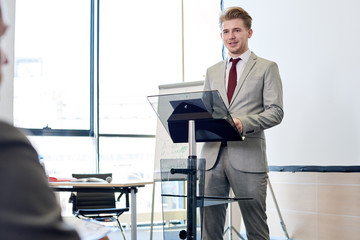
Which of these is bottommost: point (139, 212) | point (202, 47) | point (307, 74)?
point (139, 212)

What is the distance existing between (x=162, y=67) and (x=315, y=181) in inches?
110

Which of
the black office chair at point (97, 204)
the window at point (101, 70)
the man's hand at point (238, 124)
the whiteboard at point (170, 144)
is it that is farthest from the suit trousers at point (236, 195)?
the window at point (101, 70)

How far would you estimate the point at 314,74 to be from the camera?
4.43 m

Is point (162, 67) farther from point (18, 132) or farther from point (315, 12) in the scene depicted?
point (18, 132)

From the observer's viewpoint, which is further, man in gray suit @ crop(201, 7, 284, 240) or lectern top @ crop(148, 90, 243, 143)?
man in gray suit @ crop(201, 7, 284, 240)

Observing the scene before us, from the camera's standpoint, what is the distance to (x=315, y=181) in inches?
174

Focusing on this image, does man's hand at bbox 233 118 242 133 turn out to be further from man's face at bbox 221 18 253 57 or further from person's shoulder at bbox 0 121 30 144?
person's shoulder at bbox 0 121 30 144

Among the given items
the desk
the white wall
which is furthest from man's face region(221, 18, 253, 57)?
the white wall

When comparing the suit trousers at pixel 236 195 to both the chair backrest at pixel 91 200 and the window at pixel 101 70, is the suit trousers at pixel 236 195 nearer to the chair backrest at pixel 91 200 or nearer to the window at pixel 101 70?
the chair backrest at pixel 91 200

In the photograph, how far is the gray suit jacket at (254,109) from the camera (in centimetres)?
260

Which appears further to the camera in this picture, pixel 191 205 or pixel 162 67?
pixel 162 67

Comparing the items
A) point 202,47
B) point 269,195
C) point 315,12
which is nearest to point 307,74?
point 315,12

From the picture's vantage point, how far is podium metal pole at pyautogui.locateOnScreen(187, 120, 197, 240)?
2.23 metres

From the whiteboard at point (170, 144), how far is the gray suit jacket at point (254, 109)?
83.0 inches
